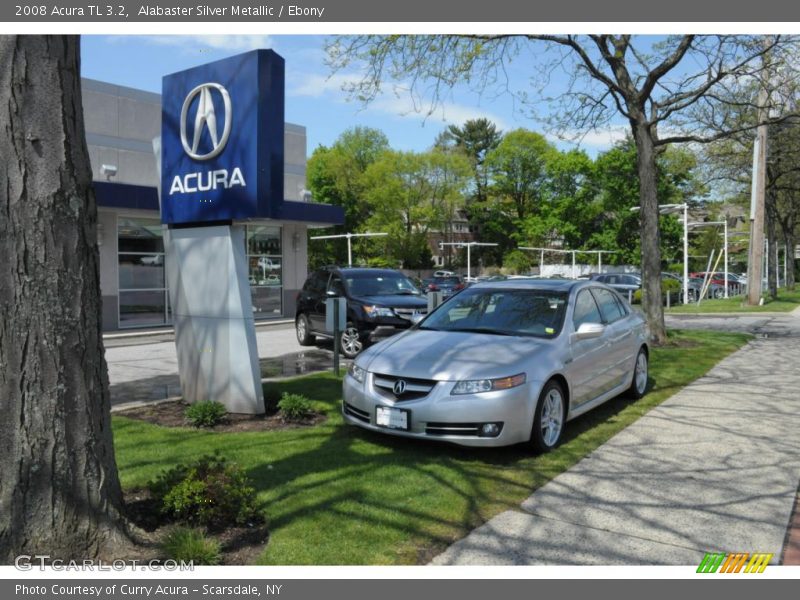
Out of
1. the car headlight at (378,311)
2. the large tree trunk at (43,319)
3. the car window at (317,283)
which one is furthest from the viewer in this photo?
the car window at (317,283)

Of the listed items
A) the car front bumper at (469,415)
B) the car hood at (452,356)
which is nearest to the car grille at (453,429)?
the car front bumper at (469,415)

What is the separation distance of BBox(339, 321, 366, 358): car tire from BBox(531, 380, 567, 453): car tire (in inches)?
273

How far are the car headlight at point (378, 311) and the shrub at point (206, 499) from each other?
851 centimetres

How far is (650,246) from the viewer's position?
1413 centimetres

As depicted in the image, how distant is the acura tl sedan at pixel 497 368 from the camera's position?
580 cm

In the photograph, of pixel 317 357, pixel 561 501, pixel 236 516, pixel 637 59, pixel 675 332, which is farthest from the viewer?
pixel 675 332

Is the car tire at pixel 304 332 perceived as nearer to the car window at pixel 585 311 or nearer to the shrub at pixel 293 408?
the shrub at pixel 293 408

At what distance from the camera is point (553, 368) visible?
625 cm

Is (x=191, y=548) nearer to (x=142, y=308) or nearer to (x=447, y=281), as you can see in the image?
(x=142, y=308)

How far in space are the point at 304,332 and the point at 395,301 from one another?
2.79 metres

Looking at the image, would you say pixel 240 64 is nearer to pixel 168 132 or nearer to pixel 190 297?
pixel 168 132

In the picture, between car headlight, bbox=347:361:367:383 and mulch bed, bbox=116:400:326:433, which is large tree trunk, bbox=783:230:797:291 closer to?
mulch bed, bbox=116:400:326:433

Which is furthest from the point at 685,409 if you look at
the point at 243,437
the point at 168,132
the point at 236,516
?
the point at 168,132

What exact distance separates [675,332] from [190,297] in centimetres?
1231
